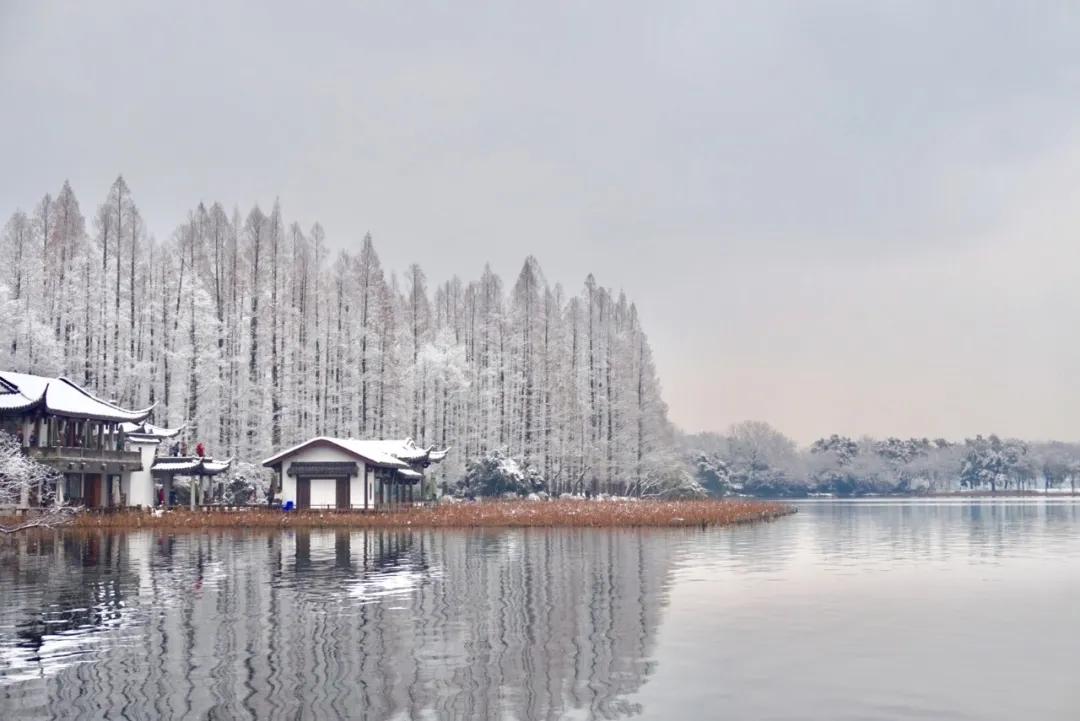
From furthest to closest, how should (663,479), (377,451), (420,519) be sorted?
(663,479)
(377,451)
(420,519)

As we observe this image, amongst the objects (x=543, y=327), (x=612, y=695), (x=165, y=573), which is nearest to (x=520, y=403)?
(x=543, y=327)

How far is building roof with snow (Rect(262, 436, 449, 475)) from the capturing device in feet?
209

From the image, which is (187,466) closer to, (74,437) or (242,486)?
(242,486)

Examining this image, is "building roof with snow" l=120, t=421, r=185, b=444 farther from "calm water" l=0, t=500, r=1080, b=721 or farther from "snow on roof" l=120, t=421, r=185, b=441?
"calm water" l=0, t=500, r=1080, b=721

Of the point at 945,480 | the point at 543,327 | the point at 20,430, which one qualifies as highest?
the point at 543,327

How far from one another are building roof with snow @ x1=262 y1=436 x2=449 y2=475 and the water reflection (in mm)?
25857

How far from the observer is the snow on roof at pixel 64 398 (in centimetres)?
5400

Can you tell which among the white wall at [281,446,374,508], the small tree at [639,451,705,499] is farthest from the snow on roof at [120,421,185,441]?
the small tree at [639,451,705,499]

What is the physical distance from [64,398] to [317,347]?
77.6ft

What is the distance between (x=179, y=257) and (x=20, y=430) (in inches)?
811

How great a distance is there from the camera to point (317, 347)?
78.2 m

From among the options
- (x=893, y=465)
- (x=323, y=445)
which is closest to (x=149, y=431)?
(x=323, y=445)

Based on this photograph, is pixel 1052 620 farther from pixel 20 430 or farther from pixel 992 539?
pixel 20 430

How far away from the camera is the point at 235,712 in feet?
45.4
